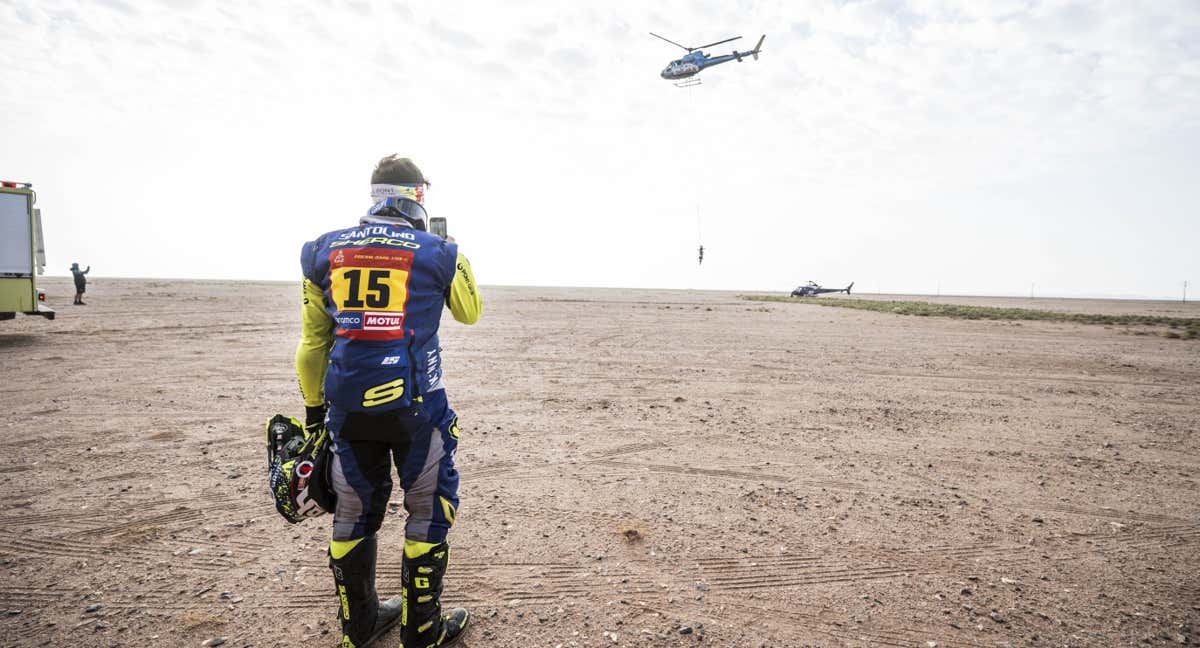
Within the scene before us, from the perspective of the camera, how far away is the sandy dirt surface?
336 cm

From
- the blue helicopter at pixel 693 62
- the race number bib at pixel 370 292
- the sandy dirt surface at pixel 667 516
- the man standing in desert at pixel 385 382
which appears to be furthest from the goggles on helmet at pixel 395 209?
the blue helicopter at pixel 693 62

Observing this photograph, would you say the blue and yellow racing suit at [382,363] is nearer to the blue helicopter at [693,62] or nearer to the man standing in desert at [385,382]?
the man standing in desert at [385,382]

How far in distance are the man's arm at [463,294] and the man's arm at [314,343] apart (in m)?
0.66

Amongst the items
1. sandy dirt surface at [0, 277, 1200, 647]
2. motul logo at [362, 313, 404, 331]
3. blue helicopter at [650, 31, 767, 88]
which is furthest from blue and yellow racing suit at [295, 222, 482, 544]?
blue helicopter at [650, 31, 767, 88]

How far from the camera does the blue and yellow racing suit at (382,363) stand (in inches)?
103

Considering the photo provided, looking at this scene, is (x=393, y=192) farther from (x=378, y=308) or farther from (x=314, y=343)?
(x=314, y=343)

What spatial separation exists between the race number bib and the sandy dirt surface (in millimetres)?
Result: 1904

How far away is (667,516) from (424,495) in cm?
257

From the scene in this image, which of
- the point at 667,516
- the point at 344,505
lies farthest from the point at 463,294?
the point at 667,516

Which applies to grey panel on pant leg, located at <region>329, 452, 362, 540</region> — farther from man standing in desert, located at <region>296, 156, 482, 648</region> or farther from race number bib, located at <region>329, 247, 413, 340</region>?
race number bib, located at <region>329, 247, 413, 340</region>

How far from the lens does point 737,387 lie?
1043cm

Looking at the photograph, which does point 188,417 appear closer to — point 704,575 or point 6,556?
point 6,556

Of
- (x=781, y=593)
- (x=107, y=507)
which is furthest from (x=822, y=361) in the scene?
(x=107, y=507)

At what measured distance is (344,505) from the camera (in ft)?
9.09
